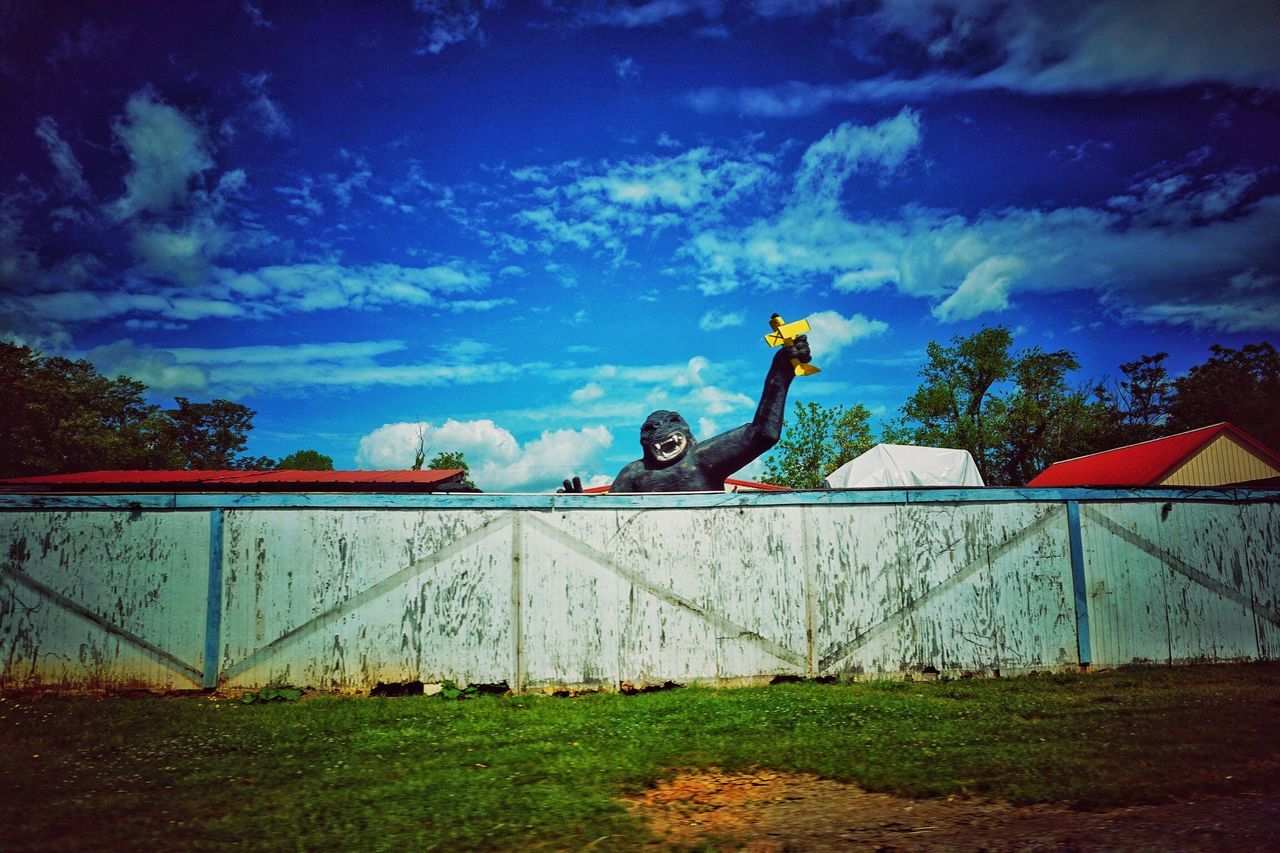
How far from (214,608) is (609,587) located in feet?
12.9

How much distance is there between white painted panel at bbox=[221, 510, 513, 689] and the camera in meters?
6.49

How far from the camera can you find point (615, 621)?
6.62m

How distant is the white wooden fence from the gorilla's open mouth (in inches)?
65.9

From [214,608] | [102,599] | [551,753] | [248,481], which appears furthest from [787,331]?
[248,481]

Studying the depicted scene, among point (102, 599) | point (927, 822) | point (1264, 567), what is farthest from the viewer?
point (1264, 567)

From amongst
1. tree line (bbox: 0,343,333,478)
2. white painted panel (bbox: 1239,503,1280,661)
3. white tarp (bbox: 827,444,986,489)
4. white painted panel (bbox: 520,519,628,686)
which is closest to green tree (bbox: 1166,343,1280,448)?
white tarp (bbox: 827,444,986,489)

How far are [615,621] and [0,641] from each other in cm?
601

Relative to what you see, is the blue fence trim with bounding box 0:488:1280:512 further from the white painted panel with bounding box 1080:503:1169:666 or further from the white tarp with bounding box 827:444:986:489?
the white tarp with bounding box 827:444:986:489

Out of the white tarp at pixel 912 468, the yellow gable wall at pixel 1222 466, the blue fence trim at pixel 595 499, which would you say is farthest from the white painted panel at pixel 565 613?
the yellow gable wall at pixel 1222 466

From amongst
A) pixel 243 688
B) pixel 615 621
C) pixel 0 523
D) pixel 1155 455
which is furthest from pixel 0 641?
pixel 1155 455

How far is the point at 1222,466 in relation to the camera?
18641 mm

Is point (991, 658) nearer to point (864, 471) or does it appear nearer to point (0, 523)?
point (864, 471)

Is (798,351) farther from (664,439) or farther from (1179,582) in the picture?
(1179,582)

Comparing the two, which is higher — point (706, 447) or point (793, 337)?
point (793, 337)
